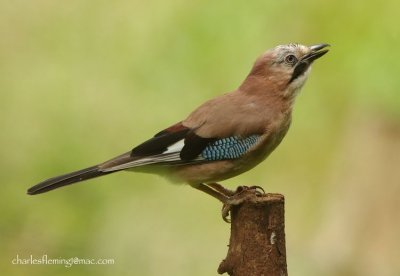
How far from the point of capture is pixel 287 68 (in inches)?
271

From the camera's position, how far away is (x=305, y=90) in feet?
37.2

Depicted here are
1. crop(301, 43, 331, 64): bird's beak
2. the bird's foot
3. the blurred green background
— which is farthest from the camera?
the blurred green background

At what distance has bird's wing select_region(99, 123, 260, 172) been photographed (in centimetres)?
649

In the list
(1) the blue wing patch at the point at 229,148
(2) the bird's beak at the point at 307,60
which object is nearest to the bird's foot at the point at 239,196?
(1) the blue wing patch at the point at 229,148

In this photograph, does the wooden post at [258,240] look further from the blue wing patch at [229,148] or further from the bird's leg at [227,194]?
the blue wing patch at [229,148]

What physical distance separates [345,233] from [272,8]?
294 cm

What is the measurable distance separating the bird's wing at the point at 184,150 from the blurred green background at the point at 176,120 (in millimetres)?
2466

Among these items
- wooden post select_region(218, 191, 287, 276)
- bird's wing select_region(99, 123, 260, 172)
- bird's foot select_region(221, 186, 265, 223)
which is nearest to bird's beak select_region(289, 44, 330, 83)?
bird's wing select_region(99, 123, 260, 172)

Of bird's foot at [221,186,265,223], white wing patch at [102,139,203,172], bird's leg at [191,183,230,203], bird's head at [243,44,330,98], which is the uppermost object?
bird's head at [243,44,330,98]

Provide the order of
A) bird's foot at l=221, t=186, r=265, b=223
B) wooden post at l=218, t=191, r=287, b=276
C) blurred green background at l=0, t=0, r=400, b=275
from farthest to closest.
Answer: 1. blurred green background at l=0, t=0, r=400, b=275
2. bird's foot at l=221, t=186, r=265, b=223
3. wooden post at l=218, t=191, r=287, b=276

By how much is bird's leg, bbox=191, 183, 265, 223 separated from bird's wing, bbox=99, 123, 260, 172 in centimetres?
26

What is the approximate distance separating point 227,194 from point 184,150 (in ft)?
1.40

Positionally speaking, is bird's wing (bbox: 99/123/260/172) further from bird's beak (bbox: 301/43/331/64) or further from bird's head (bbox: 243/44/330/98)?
bird's beak (bbox: 301/43/331/64)

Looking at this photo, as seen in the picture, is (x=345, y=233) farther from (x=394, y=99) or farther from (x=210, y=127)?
(x=210, y=127)
